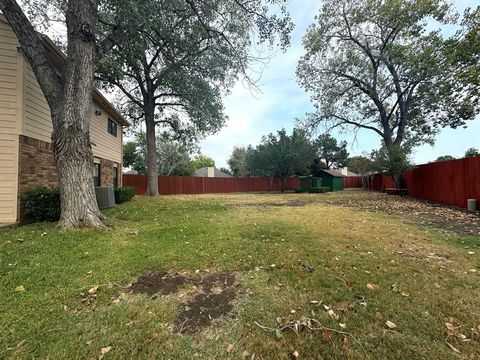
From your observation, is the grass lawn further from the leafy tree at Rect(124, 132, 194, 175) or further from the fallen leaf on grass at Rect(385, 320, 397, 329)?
the leafy tree at Rect(124, 132, 194, 175)

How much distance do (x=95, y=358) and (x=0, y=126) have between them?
22.7ft

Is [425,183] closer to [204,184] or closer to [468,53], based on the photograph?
[468,53]

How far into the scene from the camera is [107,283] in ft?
9.66

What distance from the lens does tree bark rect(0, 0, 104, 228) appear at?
5.05 meters

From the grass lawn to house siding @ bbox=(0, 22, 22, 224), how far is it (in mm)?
1870

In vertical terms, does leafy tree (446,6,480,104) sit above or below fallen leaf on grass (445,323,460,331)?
above

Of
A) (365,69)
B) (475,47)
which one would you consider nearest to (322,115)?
(365,69)

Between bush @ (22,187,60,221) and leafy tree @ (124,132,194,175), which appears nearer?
bush @ (22,187,60,221)

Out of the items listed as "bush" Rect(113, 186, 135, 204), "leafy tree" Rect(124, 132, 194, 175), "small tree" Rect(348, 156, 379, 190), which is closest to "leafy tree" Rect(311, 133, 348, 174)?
"small tree" Rect(348, 156, 379, 190)

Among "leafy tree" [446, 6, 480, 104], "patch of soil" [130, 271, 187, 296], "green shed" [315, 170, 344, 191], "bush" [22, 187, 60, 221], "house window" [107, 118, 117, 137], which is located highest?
"leafy tree" [446, 6, 480, 104]

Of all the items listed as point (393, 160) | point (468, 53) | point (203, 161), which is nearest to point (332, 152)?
point (203, 161)

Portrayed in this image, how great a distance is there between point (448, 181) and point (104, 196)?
45.6ft

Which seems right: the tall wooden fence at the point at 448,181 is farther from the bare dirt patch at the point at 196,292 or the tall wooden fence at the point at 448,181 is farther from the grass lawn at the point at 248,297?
the bare dirt patch at the point at 196,292

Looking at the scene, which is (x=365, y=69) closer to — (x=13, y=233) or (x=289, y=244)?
(x=289, y=244)
